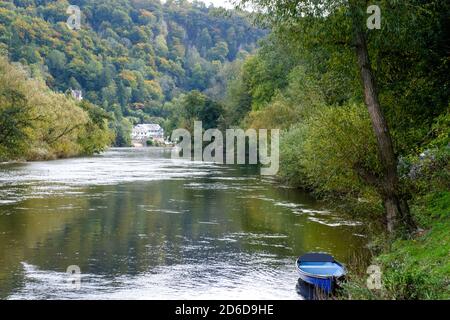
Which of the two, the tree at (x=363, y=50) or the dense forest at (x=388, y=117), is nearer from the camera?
the dense forest at (x=388, y=117)

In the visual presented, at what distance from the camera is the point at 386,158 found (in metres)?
20.2

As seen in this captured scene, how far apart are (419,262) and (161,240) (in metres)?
12.5

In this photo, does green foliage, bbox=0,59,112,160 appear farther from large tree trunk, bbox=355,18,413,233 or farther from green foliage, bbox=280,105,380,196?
large tree trunk, bbox=355,18,413,233

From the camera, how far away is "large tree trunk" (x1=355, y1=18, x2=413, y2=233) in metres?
20.2

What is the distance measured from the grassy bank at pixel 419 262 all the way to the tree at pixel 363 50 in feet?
3.71

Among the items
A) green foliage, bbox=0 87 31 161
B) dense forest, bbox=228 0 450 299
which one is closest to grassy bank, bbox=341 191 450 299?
dense forest, bbox=228 0 450 299

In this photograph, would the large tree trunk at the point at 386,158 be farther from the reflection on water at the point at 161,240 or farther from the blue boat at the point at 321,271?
the blue boat at the point at 321,271

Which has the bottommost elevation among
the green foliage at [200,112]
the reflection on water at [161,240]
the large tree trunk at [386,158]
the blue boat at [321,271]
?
the reflection on water at [161,240]

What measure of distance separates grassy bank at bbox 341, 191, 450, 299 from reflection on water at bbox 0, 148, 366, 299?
2.83 m

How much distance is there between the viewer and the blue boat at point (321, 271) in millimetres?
15828

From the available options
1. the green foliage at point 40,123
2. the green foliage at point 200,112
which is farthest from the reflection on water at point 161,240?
the green foliage at point 200,112

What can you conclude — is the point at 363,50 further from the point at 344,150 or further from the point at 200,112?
the point at 200,112

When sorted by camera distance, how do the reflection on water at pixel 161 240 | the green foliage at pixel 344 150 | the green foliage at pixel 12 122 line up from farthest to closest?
the green foliage at pixel 12 122 → the green foliage at pixel 344 150 → the reflection on water at pixel 161 240
